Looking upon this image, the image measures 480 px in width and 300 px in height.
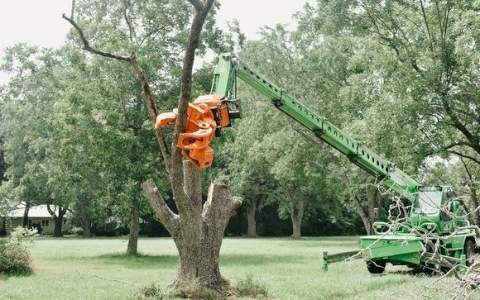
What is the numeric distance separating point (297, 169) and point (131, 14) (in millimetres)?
14528

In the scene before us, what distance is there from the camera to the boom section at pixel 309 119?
482 inches

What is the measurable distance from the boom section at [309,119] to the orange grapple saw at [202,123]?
66.6 inches

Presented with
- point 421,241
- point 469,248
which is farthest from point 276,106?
point 469,248

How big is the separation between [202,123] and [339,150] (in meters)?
7.72

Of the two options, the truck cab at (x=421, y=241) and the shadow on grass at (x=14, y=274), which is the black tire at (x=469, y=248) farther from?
the shadow on grass at (x=14, y=274)

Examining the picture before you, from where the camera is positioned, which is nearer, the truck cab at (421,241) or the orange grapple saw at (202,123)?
the orange grapple saw at (202,123)

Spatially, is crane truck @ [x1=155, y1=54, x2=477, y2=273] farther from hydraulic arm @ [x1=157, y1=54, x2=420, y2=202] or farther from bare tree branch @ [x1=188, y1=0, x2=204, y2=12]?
bare tree branch @ [x1=188, y1=0, x2=204, y2=12]

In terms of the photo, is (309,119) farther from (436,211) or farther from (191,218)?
(191,218)

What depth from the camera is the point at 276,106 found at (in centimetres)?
1450

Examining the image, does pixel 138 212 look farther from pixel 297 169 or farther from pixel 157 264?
pixel 297 169

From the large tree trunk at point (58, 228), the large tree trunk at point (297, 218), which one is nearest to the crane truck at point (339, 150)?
the large tree trunk at point (297, 218)

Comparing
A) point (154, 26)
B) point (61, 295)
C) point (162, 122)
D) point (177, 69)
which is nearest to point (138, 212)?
point (177, 69)

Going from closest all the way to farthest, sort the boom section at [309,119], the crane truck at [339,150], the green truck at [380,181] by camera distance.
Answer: the crane truck at [339,150], the boom section at [309,119], the green truck at [380,181]

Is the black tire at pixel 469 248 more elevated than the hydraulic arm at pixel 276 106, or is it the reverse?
the hydraulic arm at pixel 276 106
